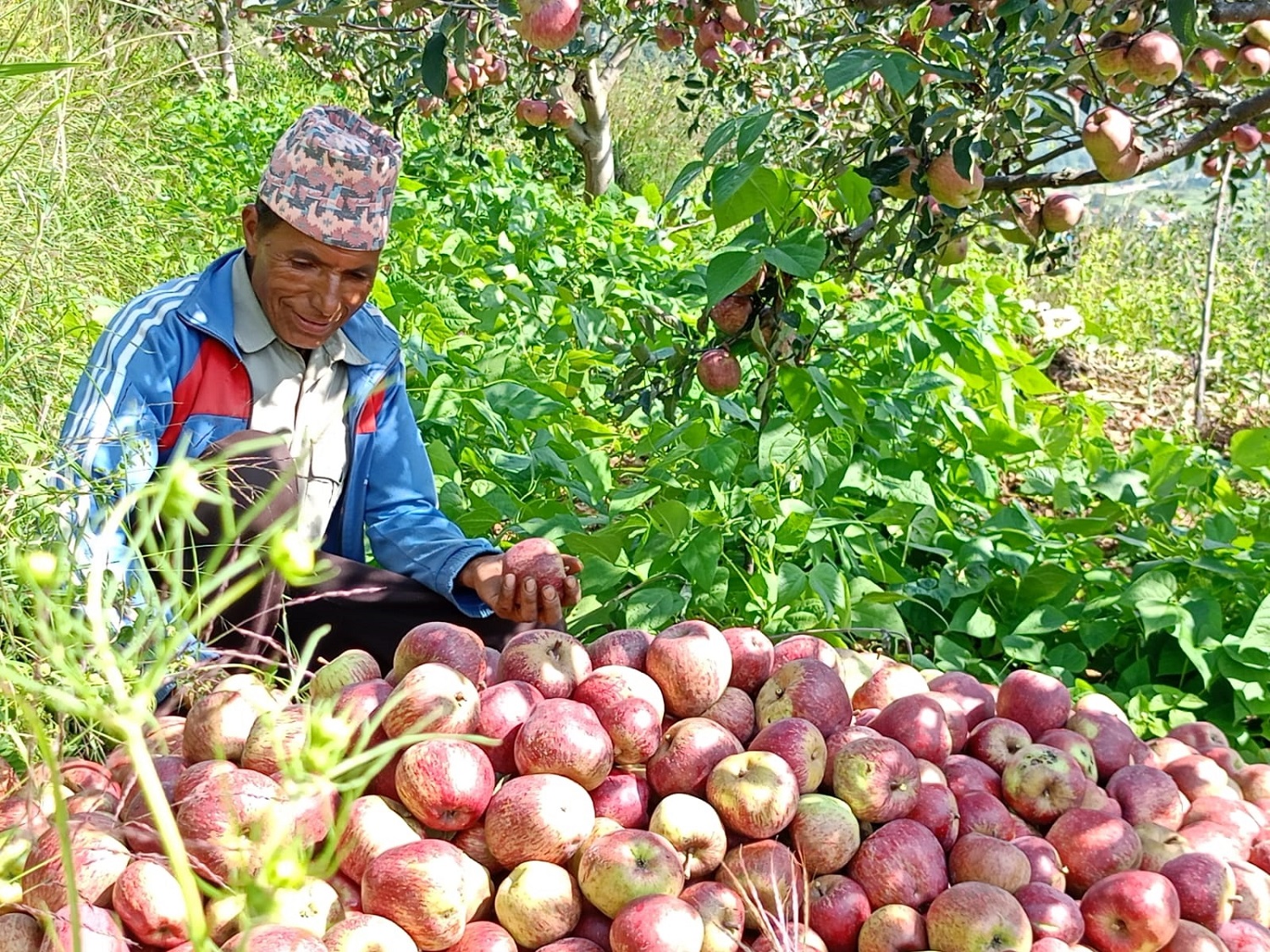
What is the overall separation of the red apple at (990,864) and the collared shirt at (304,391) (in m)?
1.27

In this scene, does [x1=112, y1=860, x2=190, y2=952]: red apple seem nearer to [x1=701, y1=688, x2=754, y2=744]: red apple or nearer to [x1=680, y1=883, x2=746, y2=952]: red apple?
[x1=680, y1=883, x2=746, y2=952]: red apple

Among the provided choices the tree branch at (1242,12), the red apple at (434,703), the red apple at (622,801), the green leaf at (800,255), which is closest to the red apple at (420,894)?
the red apple at (434,703)

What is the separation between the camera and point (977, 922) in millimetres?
1386

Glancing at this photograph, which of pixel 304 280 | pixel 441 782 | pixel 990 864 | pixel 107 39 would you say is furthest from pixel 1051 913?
pixel 107 39

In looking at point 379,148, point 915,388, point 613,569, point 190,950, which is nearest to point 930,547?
point 915,388

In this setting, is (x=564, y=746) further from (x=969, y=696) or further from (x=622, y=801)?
(x=969, y=696)

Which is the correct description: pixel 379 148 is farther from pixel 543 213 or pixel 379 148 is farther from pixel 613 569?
pixel 543 213

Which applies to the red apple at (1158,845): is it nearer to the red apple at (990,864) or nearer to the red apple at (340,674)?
the red apple at (990,864)

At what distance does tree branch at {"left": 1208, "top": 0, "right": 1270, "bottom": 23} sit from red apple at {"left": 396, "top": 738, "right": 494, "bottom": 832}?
1.43 meters

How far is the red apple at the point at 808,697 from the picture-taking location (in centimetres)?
165

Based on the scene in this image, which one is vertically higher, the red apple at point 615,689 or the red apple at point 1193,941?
the red apple at point 615,689

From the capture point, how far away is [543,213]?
5.57m

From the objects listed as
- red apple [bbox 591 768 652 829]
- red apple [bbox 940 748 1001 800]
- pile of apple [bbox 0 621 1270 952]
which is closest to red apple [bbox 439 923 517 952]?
pile of apple [bbox 0 621 1270 952]

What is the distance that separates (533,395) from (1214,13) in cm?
176
